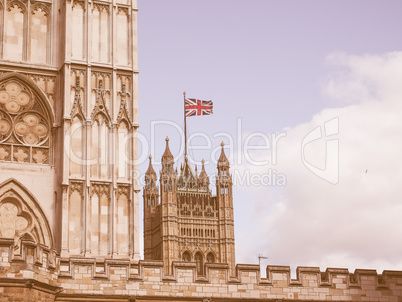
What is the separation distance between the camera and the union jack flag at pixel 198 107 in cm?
7250

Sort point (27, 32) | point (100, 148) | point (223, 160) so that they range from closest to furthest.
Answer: point (100, 148) → point (27, 32) → point (223, 160)

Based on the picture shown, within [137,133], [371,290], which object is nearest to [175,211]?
[137,133]

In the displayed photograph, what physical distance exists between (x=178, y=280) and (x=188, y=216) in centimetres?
9976

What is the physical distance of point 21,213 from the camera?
2789 centimetres

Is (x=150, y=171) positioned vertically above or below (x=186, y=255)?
above

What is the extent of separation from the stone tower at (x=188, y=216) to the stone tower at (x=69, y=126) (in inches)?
3345

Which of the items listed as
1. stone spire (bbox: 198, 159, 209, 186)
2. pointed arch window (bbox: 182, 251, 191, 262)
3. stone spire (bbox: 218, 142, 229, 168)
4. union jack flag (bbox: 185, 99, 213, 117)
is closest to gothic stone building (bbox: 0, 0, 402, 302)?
union jack flag (bbox: 185, 99, 213, 117)

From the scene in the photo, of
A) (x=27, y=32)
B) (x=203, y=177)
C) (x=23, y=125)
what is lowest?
(x=23, y=125)

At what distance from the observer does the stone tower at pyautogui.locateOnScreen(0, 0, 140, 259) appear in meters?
27.8

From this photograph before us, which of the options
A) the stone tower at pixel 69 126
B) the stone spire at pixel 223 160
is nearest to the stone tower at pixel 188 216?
the stone spire at pixel 223 160

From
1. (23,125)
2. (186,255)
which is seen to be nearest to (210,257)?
(186,255)

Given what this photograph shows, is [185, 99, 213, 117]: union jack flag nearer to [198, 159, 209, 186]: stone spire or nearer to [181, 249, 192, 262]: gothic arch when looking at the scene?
[181, 249, 192, 262]: gothic arch

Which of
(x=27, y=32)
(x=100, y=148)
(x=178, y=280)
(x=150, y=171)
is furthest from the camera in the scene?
(x=150, y=171)

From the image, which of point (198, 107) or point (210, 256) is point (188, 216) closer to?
point (210, 256)
